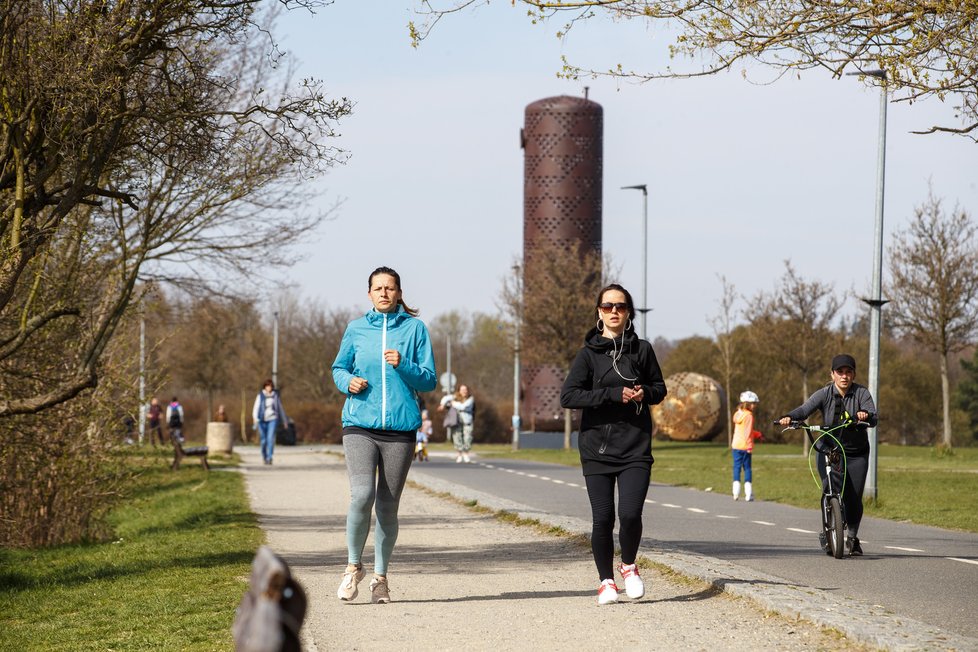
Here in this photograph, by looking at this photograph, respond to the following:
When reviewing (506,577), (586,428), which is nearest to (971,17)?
(586,428)

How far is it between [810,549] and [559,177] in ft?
197

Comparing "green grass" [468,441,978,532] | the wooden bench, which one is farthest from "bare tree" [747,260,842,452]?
the wooden bench

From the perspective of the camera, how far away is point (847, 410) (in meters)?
11.5

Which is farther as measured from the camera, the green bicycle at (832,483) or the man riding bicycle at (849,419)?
the man riding bicycle at (849,419)

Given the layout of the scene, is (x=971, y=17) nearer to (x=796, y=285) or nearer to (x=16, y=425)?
(x=16, y=425)

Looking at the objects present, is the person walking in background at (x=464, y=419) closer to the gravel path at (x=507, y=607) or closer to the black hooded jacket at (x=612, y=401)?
the gravel path at (x=507, y=607)

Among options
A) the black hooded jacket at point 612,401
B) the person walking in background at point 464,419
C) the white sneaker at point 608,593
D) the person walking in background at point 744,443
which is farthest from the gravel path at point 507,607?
the person walking in background at point 464,419

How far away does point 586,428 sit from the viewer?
26.4 feet

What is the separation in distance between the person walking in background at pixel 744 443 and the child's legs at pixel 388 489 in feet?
38.4

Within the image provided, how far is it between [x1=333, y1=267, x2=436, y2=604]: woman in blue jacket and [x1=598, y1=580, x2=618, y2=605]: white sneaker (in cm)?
127

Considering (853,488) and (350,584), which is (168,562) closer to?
(350,584)

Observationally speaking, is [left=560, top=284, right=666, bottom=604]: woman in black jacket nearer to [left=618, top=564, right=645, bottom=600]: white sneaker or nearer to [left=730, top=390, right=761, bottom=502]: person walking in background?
[left=618, top=564, right=645, bottom=600]: white sneaker

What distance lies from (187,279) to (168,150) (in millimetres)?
12883

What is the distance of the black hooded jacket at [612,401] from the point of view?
793cm
